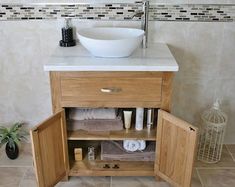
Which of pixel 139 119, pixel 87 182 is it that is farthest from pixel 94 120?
pixel 87 182

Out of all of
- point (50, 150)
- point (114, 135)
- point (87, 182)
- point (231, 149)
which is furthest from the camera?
point (231, 149)

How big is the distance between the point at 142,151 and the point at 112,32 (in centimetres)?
78

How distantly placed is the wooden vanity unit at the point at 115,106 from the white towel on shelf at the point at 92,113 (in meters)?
0.11

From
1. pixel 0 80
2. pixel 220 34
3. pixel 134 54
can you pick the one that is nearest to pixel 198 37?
pixel 220 34

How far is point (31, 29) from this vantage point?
2.06m

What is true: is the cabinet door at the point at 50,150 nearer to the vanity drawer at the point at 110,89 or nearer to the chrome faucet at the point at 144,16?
the vanity drawer at the point at 110,89

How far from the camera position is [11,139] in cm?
214

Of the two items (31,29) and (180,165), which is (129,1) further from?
(180,165)

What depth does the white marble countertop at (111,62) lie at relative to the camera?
1.65 meters

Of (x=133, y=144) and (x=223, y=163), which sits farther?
(x=223, y=163)

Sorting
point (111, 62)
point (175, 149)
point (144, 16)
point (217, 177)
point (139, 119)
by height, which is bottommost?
point (217, 177)

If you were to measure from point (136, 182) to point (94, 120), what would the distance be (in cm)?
49

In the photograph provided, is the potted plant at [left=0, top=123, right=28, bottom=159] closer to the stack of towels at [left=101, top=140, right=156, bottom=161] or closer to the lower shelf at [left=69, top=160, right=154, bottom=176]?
the lower shelf at [left=69, top=160, right=154, bottom=176]

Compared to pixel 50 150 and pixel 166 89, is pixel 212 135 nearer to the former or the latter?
pixel 166 89
